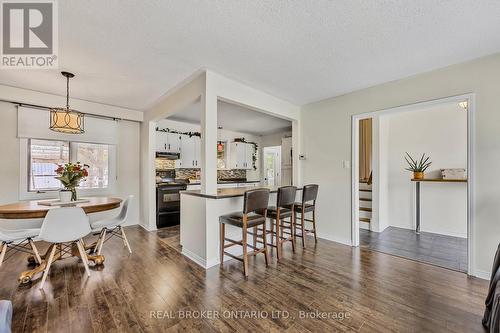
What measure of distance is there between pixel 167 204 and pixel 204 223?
2287mm

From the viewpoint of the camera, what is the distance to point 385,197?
447cm

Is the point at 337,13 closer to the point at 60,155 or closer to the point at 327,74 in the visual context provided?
the point at 327,74

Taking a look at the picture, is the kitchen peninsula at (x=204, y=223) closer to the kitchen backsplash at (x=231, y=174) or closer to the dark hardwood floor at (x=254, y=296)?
the dark hardwood floor at (x=254, y=296)

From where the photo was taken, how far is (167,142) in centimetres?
515

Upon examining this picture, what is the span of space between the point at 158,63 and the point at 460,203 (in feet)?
17.6

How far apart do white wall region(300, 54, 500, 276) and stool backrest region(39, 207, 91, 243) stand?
3.52 m

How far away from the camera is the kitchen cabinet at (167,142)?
5016mm

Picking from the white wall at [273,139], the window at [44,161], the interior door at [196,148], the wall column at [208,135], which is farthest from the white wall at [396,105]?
the window at [44,161]

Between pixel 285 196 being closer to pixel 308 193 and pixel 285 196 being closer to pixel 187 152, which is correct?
pixel 308 193

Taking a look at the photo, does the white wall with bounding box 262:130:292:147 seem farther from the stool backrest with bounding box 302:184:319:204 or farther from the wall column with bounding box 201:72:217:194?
the wall column with bounding box 201:72:217:194

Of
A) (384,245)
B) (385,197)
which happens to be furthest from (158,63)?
(385,197)

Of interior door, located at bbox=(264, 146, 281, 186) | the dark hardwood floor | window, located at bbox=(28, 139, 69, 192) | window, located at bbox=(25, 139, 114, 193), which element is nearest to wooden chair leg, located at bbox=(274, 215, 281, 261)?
the dark hardwood floor

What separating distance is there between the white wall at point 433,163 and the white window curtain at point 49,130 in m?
5.90

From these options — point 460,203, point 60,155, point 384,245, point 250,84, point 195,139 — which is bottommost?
point 384,245
